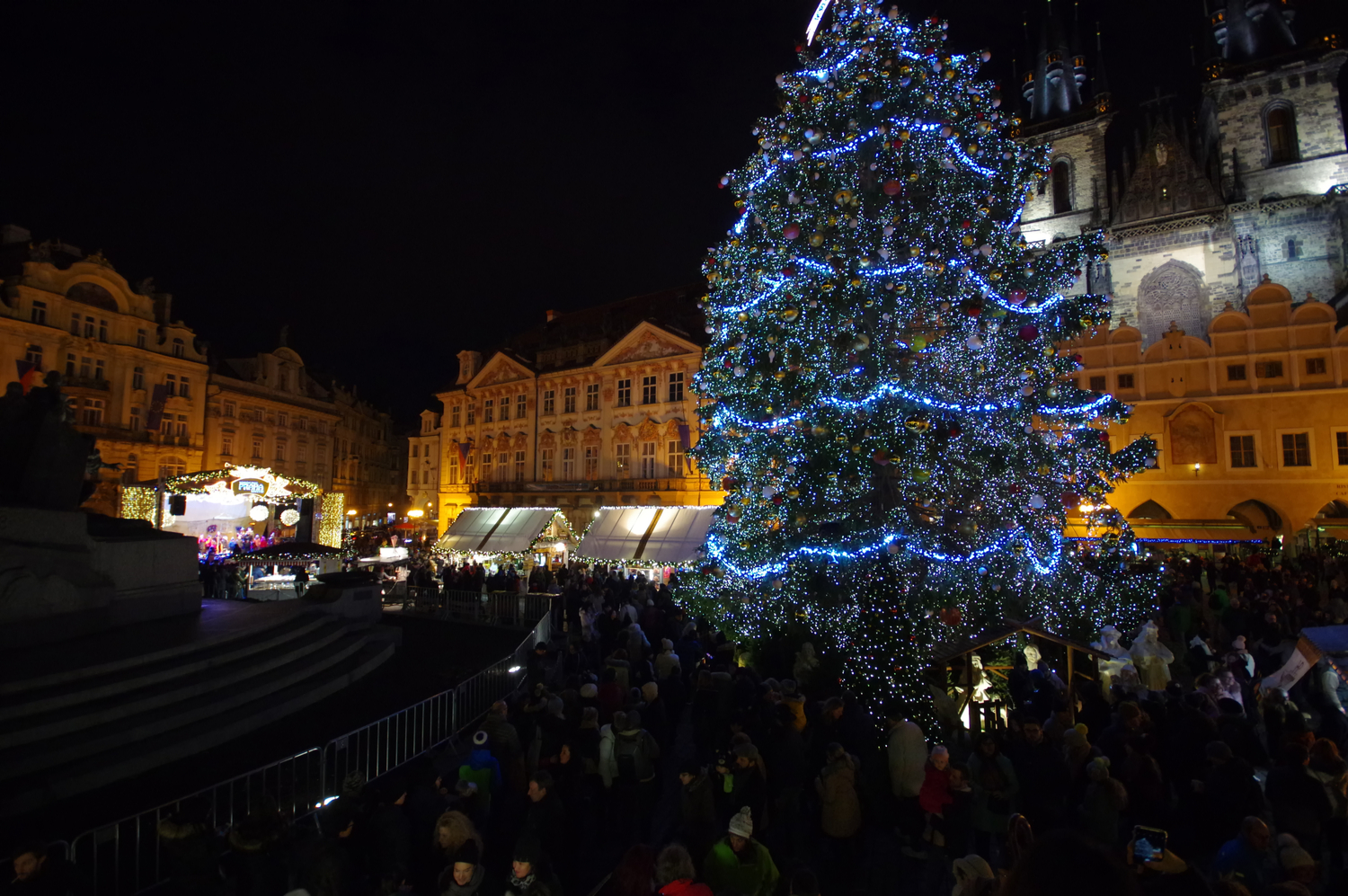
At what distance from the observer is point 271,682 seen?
828cm

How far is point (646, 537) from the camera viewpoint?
82.1 feet

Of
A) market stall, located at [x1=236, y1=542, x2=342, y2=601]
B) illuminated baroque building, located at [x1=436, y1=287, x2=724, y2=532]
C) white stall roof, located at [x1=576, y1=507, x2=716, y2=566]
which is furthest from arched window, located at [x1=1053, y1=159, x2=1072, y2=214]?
market stall, located at [x1=236, y1=542, x2=342, y2=601]

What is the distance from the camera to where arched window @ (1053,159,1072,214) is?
36938mm

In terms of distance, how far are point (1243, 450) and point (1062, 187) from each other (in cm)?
1925

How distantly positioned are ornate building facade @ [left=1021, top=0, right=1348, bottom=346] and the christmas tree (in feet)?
66.5

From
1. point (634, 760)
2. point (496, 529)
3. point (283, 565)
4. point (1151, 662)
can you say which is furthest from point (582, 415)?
point (634, 760)

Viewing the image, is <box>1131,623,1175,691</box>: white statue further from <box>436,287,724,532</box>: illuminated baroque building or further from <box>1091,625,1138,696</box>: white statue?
<box>436,287,724,532</box>: illuminated baroque building

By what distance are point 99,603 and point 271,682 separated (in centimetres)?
287

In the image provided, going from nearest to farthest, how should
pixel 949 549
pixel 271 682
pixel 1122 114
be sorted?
pixel 271 682 → pixel 949 549 → pixel 1122 114

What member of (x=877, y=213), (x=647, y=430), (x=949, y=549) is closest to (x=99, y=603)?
(x=949, y=549)

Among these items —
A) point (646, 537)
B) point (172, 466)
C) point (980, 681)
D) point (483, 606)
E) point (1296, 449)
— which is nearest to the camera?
point (980, 681)

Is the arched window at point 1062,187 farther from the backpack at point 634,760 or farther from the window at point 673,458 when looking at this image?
the backpack at point 634,760

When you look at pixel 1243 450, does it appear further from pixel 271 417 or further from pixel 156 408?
pixel 271 417

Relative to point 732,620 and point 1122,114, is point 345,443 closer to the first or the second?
point 732,620
